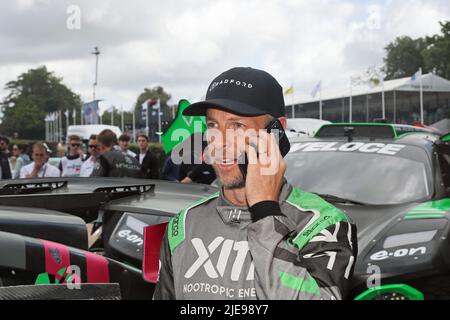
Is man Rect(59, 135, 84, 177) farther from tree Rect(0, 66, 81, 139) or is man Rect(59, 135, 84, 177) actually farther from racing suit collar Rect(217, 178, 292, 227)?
tree Rect(0, 66, 81, 139)

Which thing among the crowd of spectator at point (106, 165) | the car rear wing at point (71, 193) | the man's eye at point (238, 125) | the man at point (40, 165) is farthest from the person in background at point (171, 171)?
the man's eye at point (238, 125)

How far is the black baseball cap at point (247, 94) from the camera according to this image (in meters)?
1.67

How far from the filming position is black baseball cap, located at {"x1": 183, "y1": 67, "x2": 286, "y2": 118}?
1665mm

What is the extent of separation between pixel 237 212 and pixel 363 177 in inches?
109

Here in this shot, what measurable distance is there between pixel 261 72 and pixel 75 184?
1.74 meters

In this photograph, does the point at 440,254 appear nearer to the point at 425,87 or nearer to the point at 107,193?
the point at 107,193

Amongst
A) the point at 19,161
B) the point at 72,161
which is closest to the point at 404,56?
the point at 19,161

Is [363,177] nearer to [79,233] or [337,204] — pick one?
[337,204]

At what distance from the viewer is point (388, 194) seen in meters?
4.02

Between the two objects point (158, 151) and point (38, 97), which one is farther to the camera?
point (38, 97)

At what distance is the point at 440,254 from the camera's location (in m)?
3.13

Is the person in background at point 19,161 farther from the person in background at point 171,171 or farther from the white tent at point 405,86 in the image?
the white tent at point 405,86

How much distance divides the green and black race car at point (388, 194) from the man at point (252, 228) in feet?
4.95

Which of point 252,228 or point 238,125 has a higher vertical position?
point 238,125
